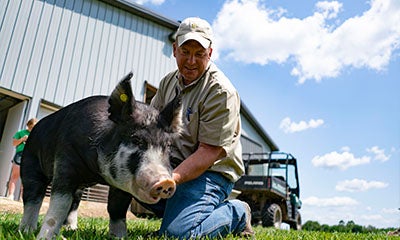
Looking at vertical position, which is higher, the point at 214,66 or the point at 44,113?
the point at 44,113

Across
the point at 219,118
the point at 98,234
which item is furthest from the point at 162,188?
the point at 98,234

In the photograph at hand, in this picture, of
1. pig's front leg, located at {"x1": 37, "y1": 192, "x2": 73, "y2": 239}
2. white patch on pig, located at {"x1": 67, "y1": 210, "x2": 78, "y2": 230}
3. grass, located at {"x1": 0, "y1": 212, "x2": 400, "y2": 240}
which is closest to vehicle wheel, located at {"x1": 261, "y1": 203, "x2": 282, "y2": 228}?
grass, located at {"x1": 0, "y1": 212, "x2": 400, "y2": 240}

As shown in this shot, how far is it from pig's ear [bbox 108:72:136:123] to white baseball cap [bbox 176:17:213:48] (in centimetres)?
82

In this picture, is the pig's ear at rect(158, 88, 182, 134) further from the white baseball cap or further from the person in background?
the person in background

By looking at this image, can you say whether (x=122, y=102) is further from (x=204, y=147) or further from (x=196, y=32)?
(x=196, y=32)

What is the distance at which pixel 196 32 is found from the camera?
3.11 meters

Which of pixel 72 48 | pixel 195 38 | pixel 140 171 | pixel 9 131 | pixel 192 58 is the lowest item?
pixel 140 171

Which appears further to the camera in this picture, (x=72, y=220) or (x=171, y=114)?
(x=72, y=220)

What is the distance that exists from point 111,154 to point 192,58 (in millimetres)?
1130

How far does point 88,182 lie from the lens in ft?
9.31

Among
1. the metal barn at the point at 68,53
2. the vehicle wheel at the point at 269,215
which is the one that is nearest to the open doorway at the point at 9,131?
the metal barn at the point at 68,53

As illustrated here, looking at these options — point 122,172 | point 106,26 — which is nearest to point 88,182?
point 122,172

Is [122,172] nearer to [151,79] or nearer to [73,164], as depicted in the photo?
[73,164]

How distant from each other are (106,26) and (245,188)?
6.57 metres
